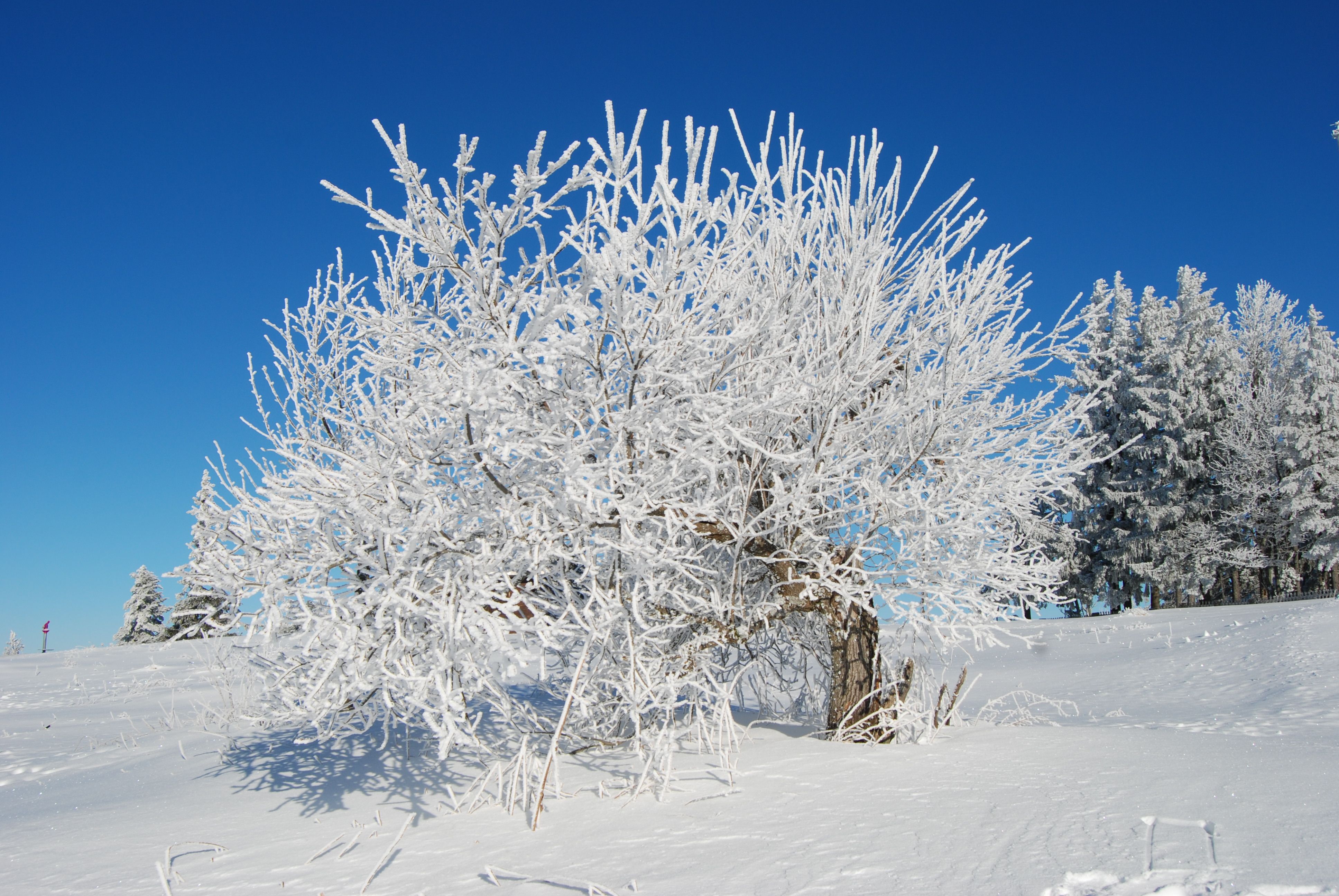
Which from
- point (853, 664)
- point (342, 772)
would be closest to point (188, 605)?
point (342, 772)

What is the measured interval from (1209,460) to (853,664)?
2590cm

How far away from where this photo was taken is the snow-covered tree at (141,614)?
33094 millimetres

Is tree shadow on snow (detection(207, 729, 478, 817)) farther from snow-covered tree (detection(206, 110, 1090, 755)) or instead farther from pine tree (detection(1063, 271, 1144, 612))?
pine tree (detection(1063, 271, 1144, 612))

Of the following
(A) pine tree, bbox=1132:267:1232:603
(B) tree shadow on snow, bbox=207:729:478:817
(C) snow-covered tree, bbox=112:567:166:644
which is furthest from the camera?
(C) snow-covered tree, bbox=112:567:166:644

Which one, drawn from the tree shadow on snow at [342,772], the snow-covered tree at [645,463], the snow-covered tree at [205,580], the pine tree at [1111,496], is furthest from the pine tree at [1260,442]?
the snow-covered tree at [205,580]

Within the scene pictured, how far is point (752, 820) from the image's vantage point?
389 cm

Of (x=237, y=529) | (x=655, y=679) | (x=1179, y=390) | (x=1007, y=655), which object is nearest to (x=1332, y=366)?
(x=1179, y=390)

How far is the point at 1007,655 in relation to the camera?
16547 mm

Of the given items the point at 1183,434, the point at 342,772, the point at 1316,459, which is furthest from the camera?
the point at 1183,434

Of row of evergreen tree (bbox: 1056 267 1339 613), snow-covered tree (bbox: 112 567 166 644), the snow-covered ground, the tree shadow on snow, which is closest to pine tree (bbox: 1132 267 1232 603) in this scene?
row of evergreen tree (bbox: 1056 267 1339 613)

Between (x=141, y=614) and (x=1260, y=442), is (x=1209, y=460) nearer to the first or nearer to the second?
(x=1260, y=442)

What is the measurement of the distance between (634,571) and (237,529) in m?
2.44

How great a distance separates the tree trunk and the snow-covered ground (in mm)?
470

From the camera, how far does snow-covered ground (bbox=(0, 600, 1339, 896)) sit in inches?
121
